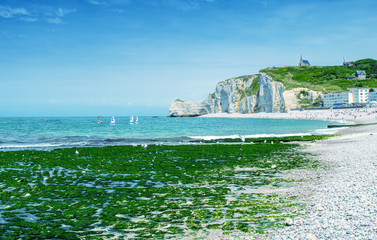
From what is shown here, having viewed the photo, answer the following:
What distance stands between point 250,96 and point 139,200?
507 feet

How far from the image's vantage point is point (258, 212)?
8.94m

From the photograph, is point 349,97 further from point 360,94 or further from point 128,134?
point 128,134

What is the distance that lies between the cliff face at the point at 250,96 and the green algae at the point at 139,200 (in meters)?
129

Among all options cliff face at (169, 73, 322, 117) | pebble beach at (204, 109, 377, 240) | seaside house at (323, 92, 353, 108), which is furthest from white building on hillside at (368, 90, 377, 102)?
pebble beach at (204, 109, 377, 240)

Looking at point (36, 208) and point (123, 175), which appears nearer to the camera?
point (36, 208)

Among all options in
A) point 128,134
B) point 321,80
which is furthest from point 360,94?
point 128,134

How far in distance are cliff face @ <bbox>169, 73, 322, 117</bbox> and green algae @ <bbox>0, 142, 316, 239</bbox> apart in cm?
12856

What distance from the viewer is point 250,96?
16062 centimetres

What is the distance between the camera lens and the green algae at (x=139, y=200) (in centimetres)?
801

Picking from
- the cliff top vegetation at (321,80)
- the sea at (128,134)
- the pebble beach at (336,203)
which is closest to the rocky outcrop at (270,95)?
the cliff top vegetation at (321,80)

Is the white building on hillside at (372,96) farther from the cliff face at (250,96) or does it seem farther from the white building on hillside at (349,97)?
the cliff face at (250,96)

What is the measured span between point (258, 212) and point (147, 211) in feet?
11.0

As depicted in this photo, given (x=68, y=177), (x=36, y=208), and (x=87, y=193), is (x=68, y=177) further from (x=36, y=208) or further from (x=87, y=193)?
(x=36, y=208)

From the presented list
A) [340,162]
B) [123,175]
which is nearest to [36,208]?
[123,175]
